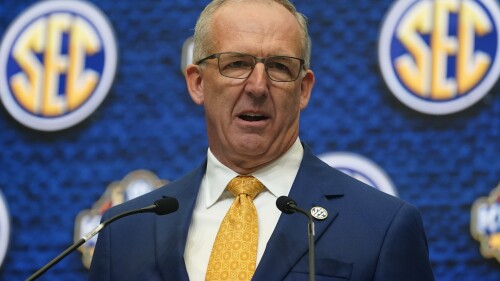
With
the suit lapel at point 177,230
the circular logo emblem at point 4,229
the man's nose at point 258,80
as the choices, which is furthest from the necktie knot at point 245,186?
the circular logo emblem at point 4,229

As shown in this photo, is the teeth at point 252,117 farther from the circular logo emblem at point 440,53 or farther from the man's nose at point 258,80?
the circular logo emblem at point 440,53

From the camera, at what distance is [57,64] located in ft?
11.6

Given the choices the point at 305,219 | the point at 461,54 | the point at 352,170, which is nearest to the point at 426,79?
the point at 461,54

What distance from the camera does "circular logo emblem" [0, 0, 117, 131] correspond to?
3.51 metres

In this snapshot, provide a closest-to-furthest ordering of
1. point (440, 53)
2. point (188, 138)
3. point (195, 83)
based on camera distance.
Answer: point (195, 83), point (440, 53), point (188, 138)

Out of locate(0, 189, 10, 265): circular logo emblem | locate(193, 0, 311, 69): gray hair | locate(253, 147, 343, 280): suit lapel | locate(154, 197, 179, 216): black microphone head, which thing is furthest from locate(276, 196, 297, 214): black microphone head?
locate(0, 189, 10, 265): circular logo emblem

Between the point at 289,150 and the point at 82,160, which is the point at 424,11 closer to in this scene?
the point at 289,150

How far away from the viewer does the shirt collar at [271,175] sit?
227 cm

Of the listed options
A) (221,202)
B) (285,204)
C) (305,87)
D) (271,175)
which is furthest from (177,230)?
(305,87)

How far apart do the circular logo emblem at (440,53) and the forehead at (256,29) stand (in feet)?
3.08

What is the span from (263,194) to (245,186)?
48 mm

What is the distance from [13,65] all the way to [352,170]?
4.50 feet

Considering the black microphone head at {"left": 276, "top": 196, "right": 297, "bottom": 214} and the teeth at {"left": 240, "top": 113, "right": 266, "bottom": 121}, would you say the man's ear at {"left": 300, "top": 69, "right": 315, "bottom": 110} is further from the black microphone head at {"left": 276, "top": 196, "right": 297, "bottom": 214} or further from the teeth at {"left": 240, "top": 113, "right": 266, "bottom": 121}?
the black microphone head at {"left": 276, "top": 196, "right": 297, "bottom": 214}

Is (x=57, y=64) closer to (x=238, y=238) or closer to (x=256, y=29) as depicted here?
(x=256, y=29)
